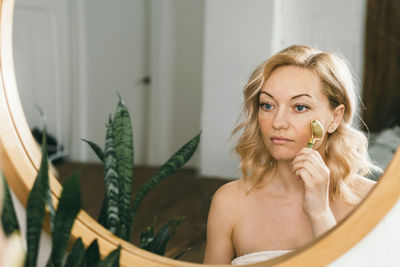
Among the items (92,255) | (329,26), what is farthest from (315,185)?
(92,255)

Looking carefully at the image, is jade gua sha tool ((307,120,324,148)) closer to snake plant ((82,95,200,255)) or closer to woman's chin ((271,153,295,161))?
woman's chin ((271,153,295,161))

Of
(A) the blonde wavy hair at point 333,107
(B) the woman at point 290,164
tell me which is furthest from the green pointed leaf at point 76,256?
(A) the blonde wavy hair at point 333,107

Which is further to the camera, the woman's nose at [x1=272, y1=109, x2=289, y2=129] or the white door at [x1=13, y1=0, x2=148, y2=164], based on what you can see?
the white door at [x1=13, y1=0, x2=148, y2=164]

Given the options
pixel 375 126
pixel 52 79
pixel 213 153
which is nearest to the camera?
pixel 375 126

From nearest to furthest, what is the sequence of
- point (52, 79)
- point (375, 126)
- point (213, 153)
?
point (375, 126) < point (213, 153) < point (52, 79)

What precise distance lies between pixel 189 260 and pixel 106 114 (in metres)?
0.32

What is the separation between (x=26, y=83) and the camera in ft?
2.82

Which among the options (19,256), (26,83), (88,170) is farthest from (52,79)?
(19,256)

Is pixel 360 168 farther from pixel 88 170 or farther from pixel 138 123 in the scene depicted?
pixel 88 170

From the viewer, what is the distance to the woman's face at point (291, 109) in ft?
2.36

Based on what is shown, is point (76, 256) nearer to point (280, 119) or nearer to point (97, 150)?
point (97, 150)

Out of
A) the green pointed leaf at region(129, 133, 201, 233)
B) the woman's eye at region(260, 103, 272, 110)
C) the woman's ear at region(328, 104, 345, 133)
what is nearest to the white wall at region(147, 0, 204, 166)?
the green pointed leaf at region(129, 133, 201, 233)

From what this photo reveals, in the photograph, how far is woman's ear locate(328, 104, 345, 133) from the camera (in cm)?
71

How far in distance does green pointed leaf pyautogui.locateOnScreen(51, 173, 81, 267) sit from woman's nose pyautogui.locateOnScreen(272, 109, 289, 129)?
333mm
